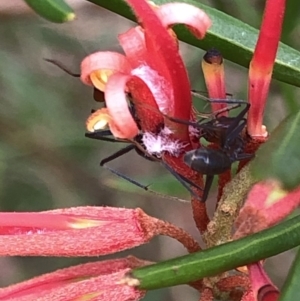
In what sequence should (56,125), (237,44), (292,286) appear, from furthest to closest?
(56,125) → (237,44) → (292,286)

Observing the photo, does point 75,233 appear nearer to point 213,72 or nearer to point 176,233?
point 176,233

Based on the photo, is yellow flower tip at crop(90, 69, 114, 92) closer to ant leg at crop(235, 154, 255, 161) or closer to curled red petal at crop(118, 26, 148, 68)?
curled red petal at crop(118, 26, 148, 68)

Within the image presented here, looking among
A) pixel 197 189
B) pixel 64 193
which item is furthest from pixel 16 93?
pixel 197 189

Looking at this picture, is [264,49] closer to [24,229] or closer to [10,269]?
[24,229]

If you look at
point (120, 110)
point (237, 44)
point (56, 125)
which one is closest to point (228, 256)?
point (120, 110)

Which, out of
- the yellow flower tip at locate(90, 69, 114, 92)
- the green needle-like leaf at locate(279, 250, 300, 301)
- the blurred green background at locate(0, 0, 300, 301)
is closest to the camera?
the green needle-like leaf at locate(279, 250, 300, 301)

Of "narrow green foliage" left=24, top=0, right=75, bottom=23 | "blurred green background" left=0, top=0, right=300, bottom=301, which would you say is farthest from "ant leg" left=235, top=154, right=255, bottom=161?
"blurred green background" left=0, top=0, right=300, bottom=301

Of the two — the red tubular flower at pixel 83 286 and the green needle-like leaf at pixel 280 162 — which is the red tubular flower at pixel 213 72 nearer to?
the green needle-like leaf at pixel 280 162
